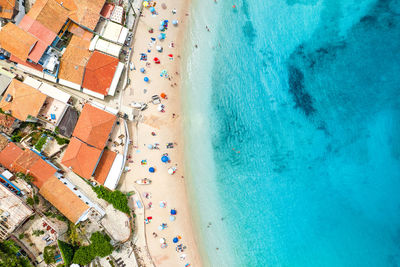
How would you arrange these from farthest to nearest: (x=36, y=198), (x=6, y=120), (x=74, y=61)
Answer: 1. (x=74, y=61)
2. (x=6, y=120)
3. (x=36, y=198)

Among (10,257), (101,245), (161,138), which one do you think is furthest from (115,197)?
(10,257)

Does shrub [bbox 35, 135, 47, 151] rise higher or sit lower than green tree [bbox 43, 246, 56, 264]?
higher

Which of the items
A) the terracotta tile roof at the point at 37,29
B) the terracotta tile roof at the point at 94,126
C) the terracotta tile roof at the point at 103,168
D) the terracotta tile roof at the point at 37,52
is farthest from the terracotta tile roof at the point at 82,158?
the terracotta tile roof at the point at 37,29

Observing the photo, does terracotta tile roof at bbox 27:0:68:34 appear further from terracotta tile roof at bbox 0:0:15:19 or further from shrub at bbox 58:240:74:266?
shrub at bbox 58:240:74:266

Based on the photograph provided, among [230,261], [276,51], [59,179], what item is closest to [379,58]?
[276,51]

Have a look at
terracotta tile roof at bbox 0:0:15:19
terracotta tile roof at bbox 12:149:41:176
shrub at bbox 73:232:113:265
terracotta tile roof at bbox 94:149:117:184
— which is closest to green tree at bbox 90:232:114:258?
shrub at bbox 73:232:113:265

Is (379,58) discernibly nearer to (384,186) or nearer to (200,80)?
(384,186)

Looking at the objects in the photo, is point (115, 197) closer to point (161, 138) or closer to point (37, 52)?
point (161, 138)

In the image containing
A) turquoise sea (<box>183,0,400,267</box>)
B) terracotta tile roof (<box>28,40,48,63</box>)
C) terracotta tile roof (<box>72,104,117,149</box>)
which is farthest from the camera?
turquoise sea (<box>183,0,400,267</box>)
